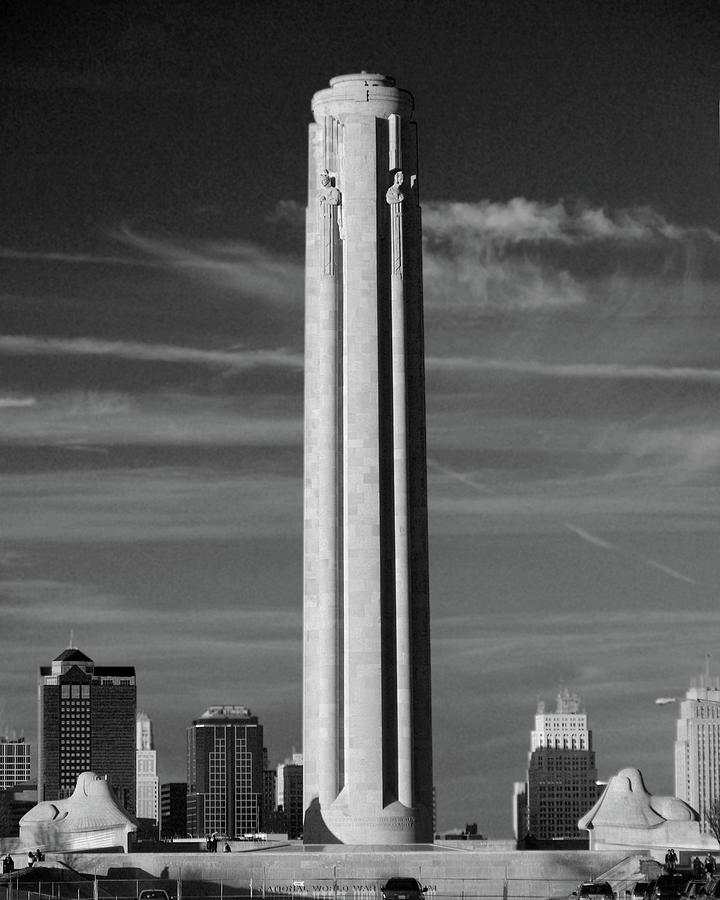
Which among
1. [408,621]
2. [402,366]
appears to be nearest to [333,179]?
[402,366]

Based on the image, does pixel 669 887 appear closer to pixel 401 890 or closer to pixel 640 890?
pixel 640 890

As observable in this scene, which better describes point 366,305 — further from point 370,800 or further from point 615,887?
point 615,887

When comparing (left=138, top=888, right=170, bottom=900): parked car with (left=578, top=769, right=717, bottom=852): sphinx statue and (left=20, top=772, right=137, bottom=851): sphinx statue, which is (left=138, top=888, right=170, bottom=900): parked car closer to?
(left=20, top=772, right=137, bottom=851): sphinx statue

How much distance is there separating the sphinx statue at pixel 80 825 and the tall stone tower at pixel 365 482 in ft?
27.2

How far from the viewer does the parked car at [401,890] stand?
200ft

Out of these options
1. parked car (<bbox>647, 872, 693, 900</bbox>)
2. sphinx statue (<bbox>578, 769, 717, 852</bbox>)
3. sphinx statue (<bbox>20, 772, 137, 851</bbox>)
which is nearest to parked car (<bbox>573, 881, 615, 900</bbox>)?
parked car (<bbox>647, 872, 693, 900</bbox>)

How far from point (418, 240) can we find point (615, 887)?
110ft

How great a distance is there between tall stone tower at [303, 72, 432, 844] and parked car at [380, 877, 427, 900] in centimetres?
1912

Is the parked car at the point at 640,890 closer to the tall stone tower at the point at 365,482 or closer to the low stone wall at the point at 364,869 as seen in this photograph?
the low stone wall at the point at 364,869

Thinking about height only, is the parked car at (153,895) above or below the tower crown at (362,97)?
below

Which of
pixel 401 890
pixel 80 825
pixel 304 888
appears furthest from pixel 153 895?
pixel 80 825

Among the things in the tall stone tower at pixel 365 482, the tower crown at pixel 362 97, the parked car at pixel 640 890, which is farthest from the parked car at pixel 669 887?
the tower crown at pixel 362 97

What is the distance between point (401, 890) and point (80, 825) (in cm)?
2356

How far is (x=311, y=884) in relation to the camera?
6775 centimetres
